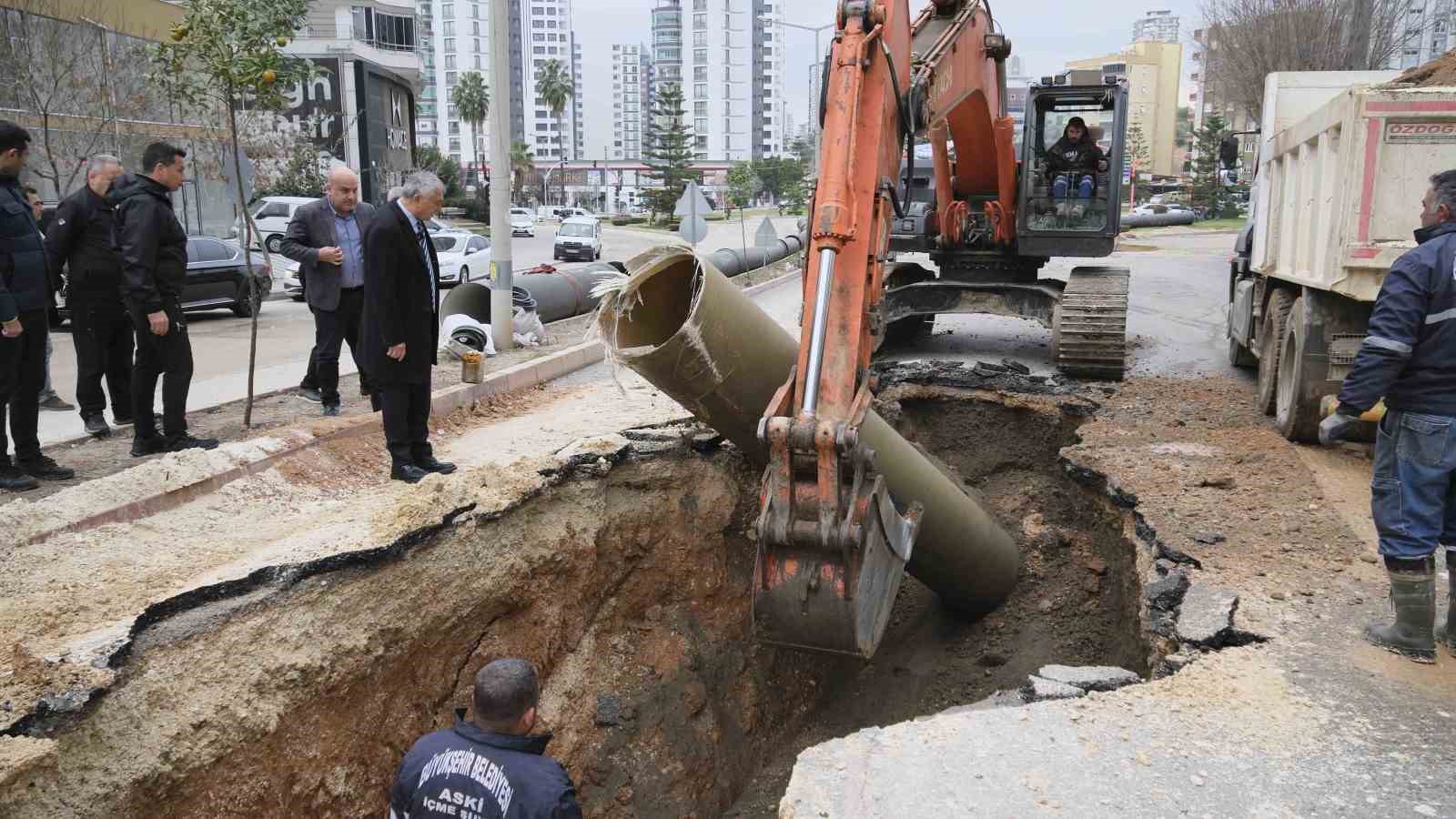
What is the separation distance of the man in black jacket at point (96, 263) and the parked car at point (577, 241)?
2501 centimetres

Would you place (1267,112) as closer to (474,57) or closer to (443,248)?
(443,248)

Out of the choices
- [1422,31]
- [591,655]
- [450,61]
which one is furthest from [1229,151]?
[450,61]

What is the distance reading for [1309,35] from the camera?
2667 cm

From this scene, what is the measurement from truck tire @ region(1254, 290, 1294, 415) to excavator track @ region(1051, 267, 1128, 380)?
1124mm

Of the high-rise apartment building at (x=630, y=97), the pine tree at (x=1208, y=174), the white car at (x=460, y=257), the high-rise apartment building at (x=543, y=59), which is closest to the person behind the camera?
the white car at (x=460, y=257)

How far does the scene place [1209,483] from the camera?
20.2ft

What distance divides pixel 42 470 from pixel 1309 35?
29789mm

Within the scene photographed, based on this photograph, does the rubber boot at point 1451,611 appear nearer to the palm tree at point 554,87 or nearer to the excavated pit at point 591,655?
the excavated pit at point 591,655

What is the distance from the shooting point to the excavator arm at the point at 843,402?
12.8 feet

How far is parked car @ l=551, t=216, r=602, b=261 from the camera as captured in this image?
31594 mm

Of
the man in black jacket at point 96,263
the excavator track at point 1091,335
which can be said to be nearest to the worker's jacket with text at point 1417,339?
the excavator track at point 1091,335

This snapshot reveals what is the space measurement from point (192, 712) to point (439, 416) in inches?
173

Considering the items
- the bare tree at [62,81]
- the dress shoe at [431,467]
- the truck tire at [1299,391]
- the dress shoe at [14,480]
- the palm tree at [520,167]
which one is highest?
the palm tree at [520,167]

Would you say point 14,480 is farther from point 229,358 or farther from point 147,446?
point 229,358
